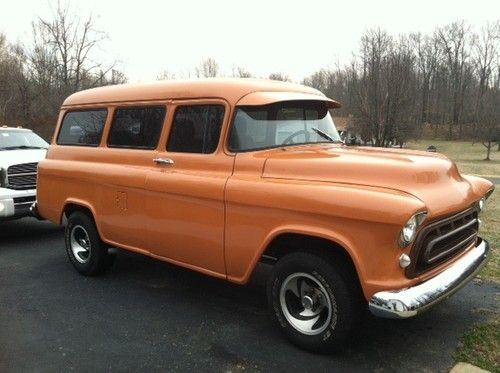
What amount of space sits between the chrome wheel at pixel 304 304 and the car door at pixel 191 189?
0.65 meters

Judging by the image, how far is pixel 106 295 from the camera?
16.7 ft

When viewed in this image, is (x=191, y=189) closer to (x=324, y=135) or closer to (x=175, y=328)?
(x=175, y=328)

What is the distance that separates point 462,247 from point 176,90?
2.99 metres

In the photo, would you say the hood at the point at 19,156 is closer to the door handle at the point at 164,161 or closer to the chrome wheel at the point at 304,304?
the door handle at the point at 164,161

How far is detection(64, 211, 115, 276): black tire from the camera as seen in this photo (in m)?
5.52

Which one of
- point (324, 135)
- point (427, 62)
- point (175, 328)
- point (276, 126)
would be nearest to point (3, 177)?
point (175, 328)

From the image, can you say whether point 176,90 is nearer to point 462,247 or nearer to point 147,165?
point 147,165

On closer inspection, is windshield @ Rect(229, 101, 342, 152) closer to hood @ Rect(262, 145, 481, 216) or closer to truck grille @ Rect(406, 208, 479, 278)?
hood @ Rect(262, 145, 481, 216)

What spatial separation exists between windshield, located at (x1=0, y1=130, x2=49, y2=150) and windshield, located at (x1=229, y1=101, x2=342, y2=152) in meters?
6.18

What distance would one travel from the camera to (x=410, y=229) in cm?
312

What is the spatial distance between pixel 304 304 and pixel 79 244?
331 cm

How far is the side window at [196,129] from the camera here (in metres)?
4.31

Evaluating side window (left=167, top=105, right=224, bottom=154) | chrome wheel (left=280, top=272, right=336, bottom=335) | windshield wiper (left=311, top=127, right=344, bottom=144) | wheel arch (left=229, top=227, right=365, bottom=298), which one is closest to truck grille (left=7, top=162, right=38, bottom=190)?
side window (left=167, top=105, right=224, bottom=154)

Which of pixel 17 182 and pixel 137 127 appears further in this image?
pixel 17 182
